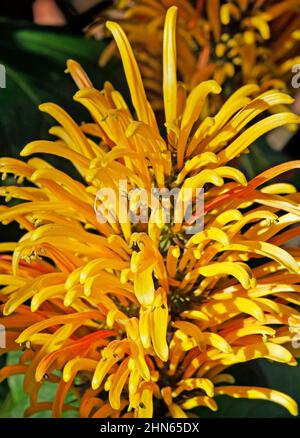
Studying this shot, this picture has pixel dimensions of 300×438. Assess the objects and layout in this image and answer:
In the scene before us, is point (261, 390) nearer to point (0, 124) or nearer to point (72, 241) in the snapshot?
point (72, 241)

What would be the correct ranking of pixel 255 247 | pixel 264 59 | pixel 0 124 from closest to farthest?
pixel 255 247, pixel 0 124, pixel 264 59

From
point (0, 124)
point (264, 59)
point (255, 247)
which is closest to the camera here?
point (255, 247)

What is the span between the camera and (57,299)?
0.58 metres

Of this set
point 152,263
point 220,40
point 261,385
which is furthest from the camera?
point 220,40

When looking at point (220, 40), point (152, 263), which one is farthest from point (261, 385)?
point (220, 40)

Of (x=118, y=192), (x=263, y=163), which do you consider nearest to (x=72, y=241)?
(x=118, y=192)

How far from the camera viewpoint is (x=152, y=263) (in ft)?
1.70

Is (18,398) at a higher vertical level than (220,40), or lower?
lower

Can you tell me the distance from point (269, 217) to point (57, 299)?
0.56ft

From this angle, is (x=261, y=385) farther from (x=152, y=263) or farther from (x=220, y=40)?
(x=220, y=40)

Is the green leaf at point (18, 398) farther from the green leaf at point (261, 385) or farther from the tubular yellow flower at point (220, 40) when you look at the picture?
the tubular yellow flower at point (220, 40)

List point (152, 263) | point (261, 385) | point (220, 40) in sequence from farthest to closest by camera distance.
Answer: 1. point (220, 40)
2. point (261, 385)
3. point (152, 263)

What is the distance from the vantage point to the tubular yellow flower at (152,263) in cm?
52

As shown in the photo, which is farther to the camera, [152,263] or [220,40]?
[220,40]
